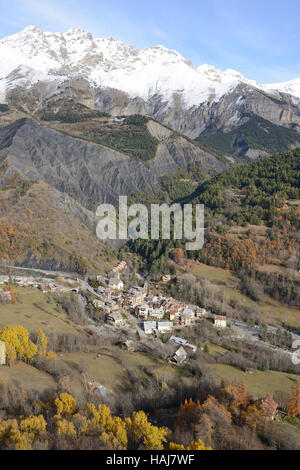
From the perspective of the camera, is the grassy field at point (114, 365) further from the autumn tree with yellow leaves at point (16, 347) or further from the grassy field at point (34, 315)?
the grassy field at point (34, 315)

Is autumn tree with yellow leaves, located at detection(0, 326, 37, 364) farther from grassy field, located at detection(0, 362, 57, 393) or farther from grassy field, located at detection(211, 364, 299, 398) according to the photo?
grassy field, located at detection(211, 364, 299, 398)

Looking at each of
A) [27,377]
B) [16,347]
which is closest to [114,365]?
[27,377]

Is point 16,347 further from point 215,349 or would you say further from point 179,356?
point 215,349

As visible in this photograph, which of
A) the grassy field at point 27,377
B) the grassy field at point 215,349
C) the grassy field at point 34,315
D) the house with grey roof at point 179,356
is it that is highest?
the grassy field at point 34,315

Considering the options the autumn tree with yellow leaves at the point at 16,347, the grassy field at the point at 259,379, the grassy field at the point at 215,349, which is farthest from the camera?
the grassy field at the point at 215,349

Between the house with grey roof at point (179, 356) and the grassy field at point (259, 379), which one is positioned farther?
the house with grey roof at point (179, 356)

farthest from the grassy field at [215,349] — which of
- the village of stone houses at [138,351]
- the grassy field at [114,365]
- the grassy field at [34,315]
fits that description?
the grassy field at [34,315]
